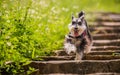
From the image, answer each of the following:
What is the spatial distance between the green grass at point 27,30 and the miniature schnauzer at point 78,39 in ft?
2.02

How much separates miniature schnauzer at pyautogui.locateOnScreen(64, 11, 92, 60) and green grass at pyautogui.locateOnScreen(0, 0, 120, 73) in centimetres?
61

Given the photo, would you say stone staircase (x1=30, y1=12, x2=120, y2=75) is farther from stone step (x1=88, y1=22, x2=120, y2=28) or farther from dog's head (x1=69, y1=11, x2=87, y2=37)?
stone step (x1=88, y1=22, x2=120, y2=28)

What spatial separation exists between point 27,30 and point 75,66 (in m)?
1.21

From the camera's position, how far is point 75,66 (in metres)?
8.26

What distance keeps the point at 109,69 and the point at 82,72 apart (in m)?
0.50

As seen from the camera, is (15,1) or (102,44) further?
(102,44)

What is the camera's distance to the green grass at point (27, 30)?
800 centimetres

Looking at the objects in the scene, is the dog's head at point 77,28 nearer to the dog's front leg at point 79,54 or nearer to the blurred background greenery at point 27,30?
→ the dog's front leg at point 79,54

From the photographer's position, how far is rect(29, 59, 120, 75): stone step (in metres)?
8.21

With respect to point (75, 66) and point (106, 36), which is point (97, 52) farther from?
point (106, 36)

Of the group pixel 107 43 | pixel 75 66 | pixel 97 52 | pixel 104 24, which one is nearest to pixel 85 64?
pixel 75 66

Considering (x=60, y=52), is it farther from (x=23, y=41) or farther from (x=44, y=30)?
(x=23, y=41)

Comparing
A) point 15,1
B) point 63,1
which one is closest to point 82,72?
point 15,1

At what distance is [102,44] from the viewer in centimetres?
1111
